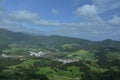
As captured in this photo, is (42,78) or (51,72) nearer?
(42,78)

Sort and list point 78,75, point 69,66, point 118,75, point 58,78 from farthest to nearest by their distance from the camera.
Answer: point 69,66
point 78,75
point 58,78
point 118,75

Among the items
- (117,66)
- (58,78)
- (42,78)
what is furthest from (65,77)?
(117,66)

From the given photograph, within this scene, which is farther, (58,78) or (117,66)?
(117,66)

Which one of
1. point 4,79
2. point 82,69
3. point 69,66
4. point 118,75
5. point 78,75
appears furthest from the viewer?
point 69,66

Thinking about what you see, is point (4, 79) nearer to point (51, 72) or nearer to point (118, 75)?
point (51, 72)

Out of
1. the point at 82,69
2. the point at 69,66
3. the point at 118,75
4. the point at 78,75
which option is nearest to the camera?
the point at 118,75

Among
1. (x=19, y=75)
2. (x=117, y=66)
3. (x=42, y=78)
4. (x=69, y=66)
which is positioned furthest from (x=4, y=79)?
(x=117, y=66)

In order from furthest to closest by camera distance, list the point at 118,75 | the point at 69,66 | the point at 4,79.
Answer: the point at 69,66
the point at 118,75
the point at 4,79

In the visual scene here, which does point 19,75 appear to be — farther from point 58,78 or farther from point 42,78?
point 58,78

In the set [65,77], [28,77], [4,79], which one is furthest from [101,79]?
[4,79]
